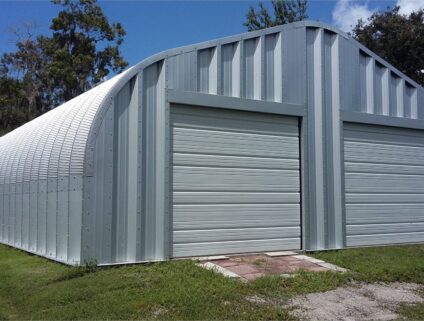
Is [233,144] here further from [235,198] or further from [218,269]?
[218,269]

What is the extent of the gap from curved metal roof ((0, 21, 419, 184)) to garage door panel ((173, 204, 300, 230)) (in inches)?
94.9

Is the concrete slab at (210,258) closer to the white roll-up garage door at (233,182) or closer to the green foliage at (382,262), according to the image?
the white roll-up garage door at (233,182)

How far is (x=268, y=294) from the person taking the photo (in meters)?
8.11

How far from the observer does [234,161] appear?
38.2 ft

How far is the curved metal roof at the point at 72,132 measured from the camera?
386 inches

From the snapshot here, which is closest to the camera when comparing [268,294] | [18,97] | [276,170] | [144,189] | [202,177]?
[268,294]

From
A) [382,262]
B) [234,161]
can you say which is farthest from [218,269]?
[382,262]

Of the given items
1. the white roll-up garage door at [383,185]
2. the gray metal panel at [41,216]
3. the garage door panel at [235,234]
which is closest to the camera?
the garage door panel at [235,234]

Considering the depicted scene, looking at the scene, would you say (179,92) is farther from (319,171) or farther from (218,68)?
(319,171)

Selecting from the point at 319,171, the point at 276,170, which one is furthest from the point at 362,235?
the point at 276,170

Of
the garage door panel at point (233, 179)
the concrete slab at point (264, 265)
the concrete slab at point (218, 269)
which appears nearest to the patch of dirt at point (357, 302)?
the concrete slab at point (264, 265)

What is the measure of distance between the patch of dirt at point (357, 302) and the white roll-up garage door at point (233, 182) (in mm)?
3267

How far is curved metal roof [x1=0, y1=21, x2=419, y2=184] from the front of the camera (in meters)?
9.80

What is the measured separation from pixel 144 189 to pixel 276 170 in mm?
3608
